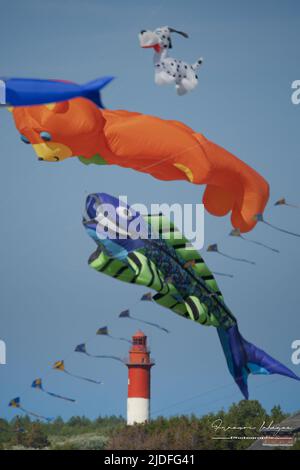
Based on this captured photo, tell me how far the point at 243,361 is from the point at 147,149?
6.47 meters

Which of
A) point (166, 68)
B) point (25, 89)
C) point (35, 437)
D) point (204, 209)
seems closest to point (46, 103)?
point (25, 89)

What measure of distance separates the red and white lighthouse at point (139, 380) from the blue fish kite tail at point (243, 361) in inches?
123

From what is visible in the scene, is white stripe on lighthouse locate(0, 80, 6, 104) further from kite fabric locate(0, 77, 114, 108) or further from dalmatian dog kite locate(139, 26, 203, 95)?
dalmatian dog kite locate(139, 26, 203, 95)

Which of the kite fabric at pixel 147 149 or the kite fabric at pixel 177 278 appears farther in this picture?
the kite fabric at pixel 177 278

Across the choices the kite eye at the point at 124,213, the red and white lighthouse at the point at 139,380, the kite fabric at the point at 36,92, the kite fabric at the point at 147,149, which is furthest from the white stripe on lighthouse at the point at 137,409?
the kite fabric at the point at 36,92

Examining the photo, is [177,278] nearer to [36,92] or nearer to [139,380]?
[139,380]

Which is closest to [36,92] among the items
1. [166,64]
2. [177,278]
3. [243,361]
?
[166,64]

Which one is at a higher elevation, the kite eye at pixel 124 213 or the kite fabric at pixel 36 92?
the kite fabric at pixel 36 92

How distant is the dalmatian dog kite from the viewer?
4094 centimetres

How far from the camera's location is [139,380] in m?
48.4

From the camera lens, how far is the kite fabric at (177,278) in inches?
1692

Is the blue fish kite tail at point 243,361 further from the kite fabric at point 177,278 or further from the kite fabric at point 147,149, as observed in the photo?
the kite fabric at point 147,149

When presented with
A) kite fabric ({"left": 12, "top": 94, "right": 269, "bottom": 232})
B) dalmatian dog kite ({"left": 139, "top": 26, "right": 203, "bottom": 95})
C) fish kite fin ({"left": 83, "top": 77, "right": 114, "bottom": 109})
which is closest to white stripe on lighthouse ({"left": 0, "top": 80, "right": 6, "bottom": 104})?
fish kite fin ({"left": 83, "top": 77, "right": 114, "bottom": 109})

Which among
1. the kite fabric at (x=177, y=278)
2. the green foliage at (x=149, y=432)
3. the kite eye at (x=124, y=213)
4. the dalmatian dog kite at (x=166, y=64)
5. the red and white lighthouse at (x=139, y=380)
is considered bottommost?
the green foliage at (x=149, y=432)
